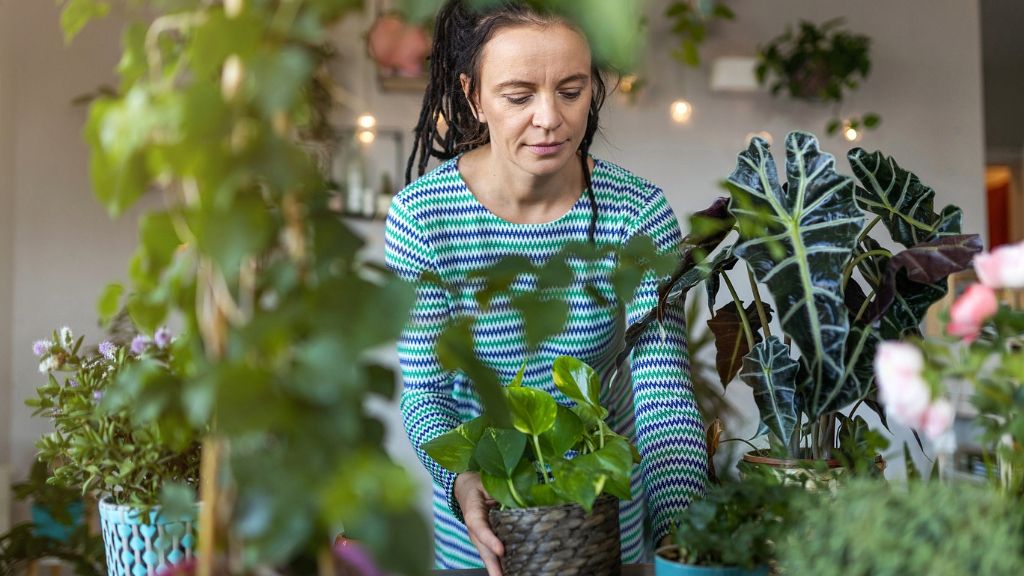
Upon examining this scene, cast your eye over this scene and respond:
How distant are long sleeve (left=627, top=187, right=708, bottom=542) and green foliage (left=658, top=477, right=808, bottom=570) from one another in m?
0.32

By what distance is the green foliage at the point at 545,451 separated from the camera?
870 mm

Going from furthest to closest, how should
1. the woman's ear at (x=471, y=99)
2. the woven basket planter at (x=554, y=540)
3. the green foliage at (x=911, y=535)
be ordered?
the woman's ear at (x=471, y=99), the woven basket planter at (x=554, y=540), the green foliage at (x=911, y=535)

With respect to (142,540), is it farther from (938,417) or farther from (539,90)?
(539,90)

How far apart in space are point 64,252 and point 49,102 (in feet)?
2.08

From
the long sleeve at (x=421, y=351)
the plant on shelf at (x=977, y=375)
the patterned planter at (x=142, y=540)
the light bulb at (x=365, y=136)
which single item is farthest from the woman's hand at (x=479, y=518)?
the light bulb at (x=365, y=136)

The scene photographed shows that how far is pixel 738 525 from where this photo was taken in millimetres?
790

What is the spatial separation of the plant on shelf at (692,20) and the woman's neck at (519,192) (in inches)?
114

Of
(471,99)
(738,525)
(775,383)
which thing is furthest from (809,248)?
(471,99)

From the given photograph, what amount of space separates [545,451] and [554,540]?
0.12 m

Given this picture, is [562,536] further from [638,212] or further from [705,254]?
[638,212]

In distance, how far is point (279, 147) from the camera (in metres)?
0.48

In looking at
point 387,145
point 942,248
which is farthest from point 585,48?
point 387,145

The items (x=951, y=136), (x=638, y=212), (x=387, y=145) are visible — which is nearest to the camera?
(x=638, y=212)

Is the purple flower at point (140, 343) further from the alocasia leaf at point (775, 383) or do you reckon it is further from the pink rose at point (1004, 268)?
the pink rose at point (1004, 268)
